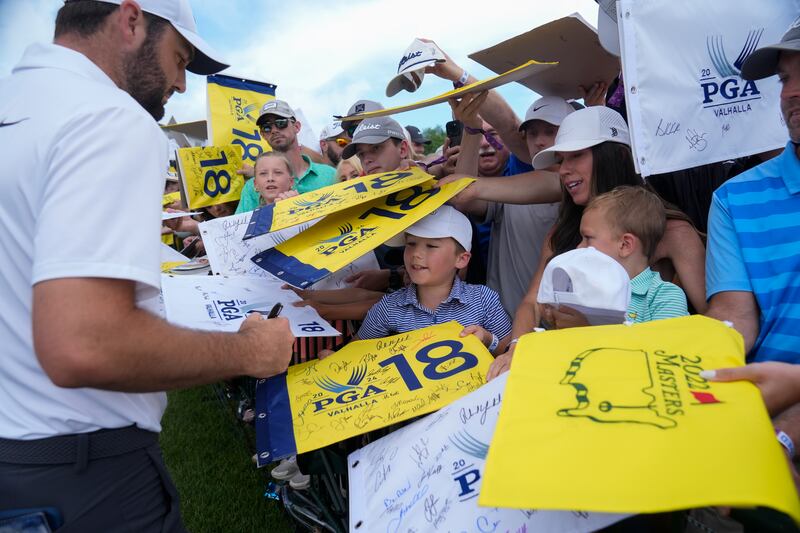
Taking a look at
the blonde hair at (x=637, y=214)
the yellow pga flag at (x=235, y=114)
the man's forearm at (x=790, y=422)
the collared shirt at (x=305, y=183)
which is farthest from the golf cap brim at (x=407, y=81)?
the yellow pga flag at (x=235, y=114)

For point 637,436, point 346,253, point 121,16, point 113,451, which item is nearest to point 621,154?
point 346,253

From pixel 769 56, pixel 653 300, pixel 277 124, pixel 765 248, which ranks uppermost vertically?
pixel 277 124

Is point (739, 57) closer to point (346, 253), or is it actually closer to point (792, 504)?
point (346, 253)

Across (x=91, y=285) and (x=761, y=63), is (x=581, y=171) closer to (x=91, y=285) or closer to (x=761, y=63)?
(x=761, y=63)

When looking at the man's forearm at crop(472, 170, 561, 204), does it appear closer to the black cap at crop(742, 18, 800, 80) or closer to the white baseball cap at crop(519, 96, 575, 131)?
the white baseball cap at crop(519, 96, 575, 131)

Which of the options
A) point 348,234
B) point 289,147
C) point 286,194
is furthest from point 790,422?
point 289,147

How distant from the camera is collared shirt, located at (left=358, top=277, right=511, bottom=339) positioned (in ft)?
7.99

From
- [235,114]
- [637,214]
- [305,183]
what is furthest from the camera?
[235,114]

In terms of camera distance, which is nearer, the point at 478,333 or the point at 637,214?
the point at 637,214

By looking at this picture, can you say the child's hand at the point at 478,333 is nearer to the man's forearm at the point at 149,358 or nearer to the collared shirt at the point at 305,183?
the man's forearm at the point at 149,358

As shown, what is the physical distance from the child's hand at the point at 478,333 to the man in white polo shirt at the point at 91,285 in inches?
29.9

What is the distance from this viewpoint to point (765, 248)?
5.88 ft

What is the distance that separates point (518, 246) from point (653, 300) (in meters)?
1.02

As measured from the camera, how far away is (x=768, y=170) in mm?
1883
